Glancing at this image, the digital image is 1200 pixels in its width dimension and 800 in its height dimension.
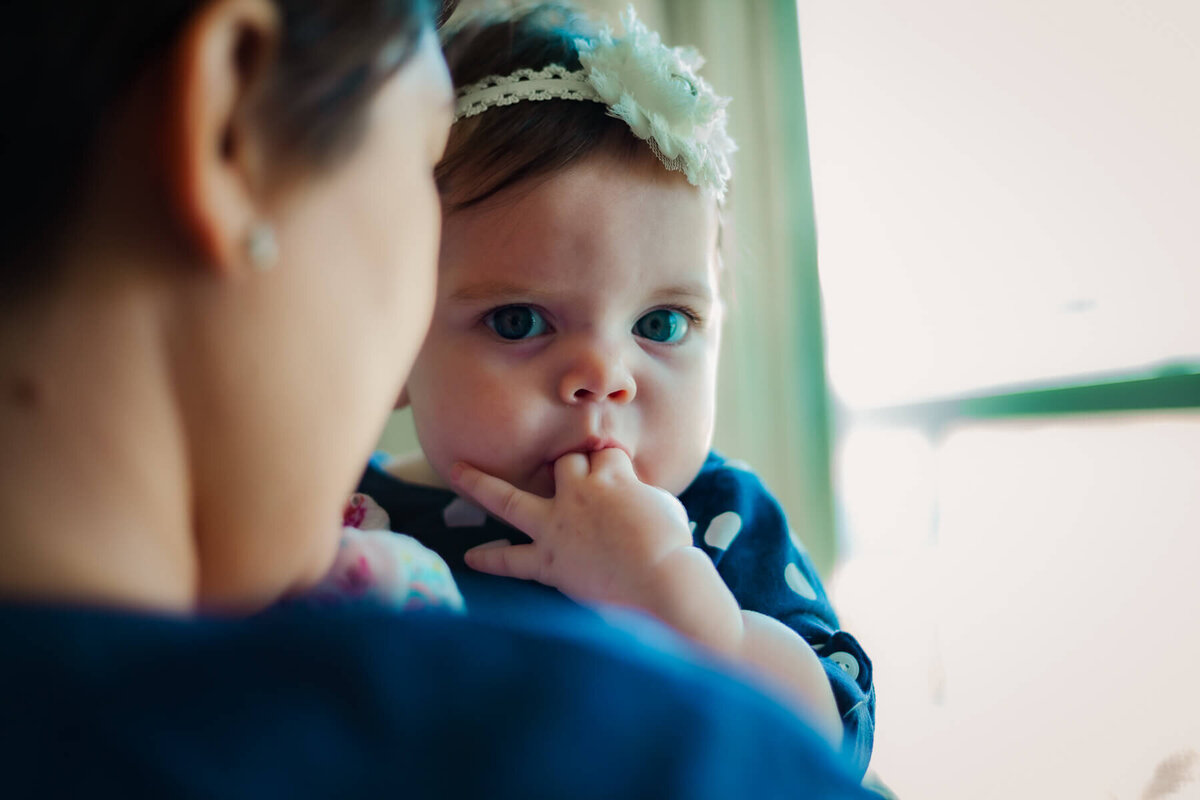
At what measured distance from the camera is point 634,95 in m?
0.91

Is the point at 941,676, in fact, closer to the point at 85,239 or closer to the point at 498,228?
the point at 498,228

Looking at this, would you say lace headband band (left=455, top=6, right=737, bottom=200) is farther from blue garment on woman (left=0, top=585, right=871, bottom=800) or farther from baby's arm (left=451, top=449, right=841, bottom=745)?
blue garment on woman (left=0, top=585, right=871, bottom=800)

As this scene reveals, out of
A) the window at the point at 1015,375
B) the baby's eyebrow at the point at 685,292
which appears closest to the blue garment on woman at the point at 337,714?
the baby's eyebrow at the point at 685,292

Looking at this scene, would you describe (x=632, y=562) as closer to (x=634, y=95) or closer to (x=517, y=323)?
(x=517, y=323)

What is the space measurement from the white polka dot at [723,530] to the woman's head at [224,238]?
→ 57 cm

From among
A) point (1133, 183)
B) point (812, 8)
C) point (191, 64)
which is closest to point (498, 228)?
point (191, 64)

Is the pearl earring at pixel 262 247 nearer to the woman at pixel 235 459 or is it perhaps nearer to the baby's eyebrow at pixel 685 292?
the woman at pixel 235 459

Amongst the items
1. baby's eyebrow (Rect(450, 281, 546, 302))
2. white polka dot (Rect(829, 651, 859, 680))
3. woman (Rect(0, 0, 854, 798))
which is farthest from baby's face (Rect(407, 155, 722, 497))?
woman (Rect(0, 0, 854, 798))

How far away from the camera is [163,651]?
322mm

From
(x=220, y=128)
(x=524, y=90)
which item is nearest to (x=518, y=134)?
(x=524, y=90)

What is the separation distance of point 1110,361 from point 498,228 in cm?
107

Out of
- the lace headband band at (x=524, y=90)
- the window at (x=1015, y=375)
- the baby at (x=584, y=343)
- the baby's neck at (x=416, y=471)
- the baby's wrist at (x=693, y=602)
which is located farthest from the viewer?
the window at (x=1015, y=375)

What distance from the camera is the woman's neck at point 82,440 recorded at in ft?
1.15

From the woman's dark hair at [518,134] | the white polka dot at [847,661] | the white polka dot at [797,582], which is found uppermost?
the woman's dark hair at [518,134]
